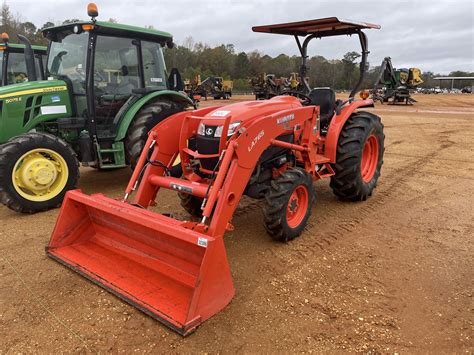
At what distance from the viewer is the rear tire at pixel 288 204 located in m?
3.58

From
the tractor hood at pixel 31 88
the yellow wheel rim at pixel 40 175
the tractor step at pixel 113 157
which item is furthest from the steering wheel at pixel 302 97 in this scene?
the tractor hood at pixel 31 88

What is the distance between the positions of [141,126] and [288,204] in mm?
2785

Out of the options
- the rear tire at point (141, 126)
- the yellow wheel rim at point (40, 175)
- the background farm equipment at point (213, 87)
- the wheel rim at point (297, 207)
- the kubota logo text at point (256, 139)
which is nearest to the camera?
the kubota logo text at point (256, 139)

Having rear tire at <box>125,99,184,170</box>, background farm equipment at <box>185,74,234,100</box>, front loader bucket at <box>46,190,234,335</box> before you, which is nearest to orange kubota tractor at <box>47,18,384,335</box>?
front loader bucket at <box>46,190,234,335</box>

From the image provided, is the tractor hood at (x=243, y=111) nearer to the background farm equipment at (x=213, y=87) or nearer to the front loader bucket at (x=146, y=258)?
the front loader bucket at (x=146, y=258)

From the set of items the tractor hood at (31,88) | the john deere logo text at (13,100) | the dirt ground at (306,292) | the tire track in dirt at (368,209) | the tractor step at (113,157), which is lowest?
the dirt ground at (306,292)

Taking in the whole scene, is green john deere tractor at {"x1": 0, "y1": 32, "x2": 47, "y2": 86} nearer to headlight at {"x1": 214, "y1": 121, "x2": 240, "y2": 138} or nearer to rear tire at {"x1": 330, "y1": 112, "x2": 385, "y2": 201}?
headlight at {"x1": 214, "y1": 121, "x2": 240, "y2": 138}

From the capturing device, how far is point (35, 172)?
466cm

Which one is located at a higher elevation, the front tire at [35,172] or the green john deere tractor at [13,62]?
the green john deere tractor at [13,62]

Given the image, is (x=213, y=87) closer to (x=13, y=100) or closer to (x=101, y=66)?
(x=101, y=66)

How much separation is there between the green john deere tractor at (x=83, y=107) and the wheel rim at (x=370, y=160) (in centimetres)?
290

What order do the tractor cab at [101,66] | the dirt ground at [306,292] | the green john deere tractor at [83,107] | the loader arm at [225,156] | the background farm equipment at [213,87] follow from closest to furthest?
the dirt ground at [306,292] < the loader arm at [225,156] < the green john deere tractor at [83,107] < the tractor cab at [101,66] < the background farm equipment at [213,87]

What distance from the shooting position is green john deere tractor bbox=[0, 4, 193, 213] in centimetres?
479

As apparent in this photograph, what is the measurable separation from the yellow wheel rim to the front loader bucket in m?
1.46
